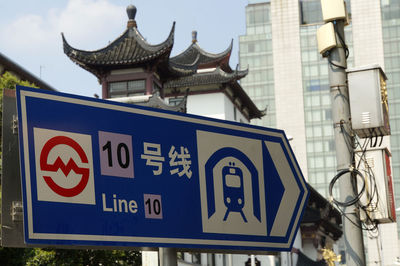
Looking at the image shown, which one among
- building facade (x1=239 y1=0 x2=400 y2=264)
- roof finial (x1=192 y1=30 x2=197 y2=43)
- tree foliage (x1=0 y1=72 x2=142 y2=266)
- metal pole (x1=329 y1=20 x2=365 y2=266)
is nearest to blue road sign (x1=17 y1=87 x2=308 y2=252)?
metal pole (x1=329 y1=20 x2=365 y2=266)

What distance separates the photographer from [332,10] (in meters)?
6.30

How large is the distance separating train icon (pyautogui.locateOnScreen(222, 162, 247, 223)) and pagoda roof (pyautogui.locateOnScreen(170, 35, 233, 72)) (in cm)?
4740

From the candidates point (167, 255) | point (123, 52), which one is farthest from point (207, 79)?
point (167, 255)

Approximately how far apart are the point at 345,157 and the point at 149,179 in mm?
3343

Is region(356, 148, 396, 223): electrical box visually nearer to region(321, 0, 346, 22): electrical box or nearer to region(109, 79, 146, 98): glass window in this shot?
region(321, 0, 346, 22): electrical box

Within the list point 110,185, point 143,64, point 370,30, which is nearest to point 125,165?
point 110,185

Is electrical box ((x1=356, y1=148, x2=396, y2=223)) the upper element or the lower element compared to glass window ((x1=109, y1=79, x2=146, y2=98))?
lower

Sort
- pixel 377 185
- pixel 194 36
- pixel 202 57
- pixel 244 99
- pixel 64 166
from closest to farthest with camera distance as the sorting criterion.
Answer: pixel 64 166 < pixel 377 185 < pixel 202 57 < pixel 244 99 < pixel 194 36

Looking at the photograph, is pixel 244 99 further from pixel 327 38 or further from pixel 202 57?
pixel 327 38

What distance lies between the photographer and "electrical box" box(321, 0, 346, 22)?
20.6 ft

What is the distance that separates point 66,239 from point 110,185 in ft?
1.01

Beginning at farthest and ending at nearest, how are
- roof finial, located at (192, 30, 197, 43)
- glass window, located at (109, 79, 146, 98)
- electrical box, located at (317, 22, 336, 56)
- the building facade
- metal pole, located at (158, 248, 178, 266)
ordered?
the building facade, roof finial, located at (192, 30, 197, 43), glass window, located at (109, 79, 146, 98), electrical box, located at (317, 22, 336, 56), metal pole, located at (158, 248, 178, 266)

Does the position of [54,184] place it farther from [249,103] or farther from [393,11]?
[393,11]

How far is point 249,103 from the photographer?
54062 millimetres
